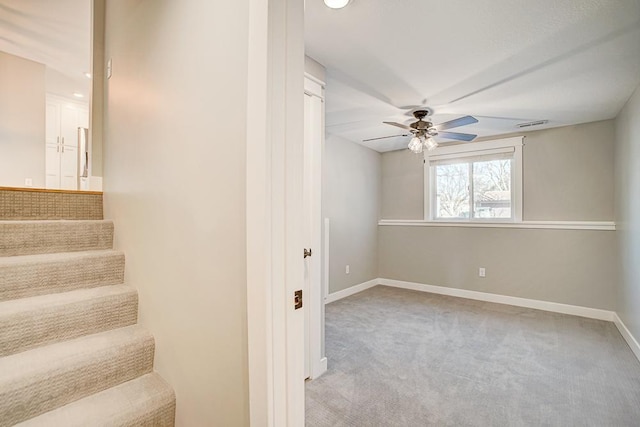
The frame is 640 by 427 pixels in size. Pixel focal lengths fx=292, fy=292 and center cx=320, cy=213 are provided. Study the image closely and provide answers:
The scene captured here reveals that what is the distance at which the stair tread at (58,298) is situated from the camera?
1263 mm

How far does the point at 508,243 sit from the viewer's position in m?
4.12

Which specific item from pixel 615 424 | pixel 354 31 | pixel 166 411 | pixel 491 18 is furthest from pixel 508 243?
pixel 166 411

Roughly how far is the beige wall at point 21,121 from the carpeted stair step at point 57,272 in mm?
2893

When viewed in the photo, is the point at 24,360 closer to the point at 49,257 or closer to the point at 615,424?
the point at 49,257

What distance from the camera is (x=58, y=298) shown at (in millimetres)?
1396

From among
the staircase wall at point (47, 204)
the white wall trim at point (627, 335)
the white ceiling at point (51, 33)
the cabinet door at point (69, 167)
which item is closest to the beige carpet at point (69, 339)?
the staircase wall at point (47, 204)

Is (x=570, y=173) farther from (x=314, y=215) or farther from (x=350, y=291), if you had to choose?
(x=314, y=215)

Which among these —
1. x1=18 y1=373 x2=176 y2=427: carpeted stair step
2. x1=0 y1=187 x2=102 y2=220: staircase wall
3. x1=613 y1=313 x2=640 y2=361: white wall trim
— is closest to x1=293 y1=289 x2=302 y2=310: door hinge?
x1=18 y1=373 x2=176 y2=427: carpeted stair step

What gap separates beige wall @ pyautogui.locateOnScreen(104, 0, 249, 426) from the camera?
3.02ft

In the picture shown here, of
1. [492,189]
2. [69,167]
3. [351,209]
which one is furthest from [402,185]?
[69,167]

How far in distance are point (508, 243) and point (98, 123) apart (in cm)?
487

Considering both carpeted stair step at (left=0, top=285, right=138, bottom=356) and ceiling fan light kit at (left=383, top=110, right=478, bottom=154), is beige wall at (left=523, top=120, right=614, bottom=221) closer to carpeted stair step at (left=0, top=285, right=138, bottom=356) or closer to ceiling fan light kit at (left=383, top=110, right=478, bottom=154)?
ceiling fan light kit at (left=383, top=110, right=478, bottom=154)

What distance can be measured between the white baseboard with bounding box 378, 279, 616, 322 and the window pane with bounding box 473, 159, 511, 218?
1.17 meters

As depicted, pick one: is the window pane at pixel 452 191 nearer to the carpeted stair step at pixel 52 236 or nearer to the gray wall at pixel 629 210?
the gray wall at pixel 629 210
